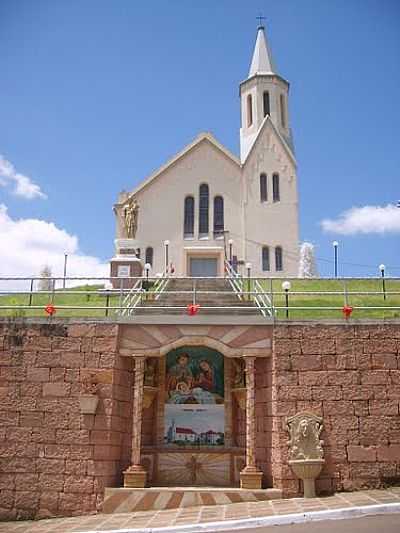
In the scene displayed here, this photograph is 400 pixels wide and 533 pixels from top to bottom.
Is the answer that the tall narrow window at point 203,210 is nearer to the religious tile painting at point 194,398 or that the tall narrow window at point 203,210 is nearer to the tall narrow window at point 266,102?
the tall narrow window at point 266,102

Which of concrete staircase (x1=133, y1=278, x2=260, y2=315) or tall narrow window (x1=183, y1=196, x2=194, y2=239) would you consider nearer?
concrete staircase (x1=133, y1=278, x2=260, y2=315)

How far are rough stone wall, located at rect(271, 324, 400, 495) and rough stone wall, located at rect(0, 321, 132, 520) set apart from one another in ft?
11.3

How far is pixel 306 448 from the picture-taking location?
438 inches

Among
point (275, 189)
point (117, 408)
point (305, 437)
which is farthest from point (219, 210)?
point (305, 437)

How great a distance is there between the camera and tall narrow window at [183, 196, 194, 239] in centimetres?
2970

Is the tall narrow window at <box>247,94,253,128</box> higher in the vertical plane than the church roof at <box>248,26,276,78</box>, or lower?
lower

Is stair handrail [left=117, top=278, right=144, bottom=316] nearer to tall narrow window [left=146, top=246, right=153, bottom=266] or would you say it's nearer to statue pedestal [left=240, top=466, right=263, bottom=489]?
statue pedestal [left=240, top=466, right=263, bottom=489]

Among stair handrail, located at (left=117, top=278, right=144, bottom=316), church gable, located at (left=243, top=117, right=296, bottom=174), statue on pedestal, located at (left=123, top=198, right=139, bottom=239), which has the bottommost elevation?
stair handrail, located at (left=117, top=278, right=144, bottom=316)

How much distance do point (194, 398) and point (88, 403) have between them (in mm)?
2754

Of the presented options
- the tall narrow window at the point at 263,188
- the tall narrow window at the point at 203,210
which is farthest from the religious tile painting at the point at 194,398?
the tall narrow window at the point at 263,188

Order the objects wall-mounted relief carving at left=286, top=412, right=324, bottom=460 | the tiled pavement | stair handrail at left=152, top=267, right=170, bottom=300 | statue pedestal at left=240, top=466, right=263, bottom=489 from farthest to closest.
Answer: stair handrail at left=152, top=267, right=170, bottom=300 → statue pedestal at left=240, top=466, right=263, bottom=489 → wall-mounted relief carving at left=286, top=412, right=324, bottom=460 → the tiled pavement

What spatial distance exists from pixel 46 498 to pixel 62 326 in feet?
11.6

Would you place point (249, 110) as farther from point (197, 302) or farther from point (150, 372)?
point (150, 372)

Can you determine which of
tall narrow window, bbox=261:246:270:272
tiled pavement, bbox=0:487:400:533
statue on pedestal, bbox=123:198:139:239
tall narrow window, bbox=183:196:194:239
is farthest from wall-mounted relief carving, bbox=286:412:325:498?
tall narrow window, bbox=183:196:194:239
